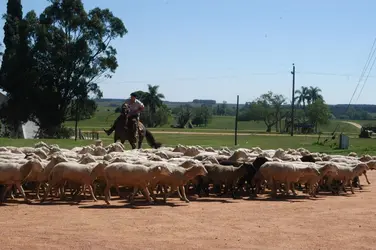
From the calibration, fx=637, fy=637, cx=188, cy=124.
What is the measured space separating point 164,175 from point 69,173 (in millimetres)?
2227

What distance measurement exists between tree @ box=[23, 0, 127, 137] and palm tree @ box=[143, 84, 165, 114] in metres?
51.0

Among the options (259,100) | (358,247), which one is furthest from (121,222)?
(259,100)

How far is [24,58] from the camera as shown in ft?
172

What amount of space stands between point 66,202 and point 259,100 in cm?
10341

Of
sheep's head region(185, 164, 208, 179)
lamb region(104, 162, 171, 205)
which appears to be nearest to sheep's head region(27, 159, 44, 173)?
lamb region(104, 162, 171, 205)

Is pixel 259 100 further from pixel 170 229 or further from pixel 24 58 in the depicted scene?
pixel 170 229

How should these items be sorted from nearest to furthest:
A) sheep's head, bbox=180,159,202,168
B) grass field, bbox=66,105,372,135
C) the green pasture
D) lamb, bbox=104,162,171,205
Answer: lamb, bbox=104,162,171,205 → sheep's head, bbox=180,159,202,168 → the green pasture → grass field, bbox=66,105,372,135

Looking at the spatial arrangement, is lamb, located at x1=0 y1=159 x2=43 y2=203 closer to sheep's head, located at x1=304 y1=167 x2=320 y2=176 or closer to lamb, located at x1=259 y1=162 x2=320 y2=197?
lamb, located at x1=259 y1=162 x2=320 y2=197

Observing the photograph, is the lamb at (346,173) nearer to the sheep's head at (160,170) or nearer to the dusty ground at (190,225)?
the dusty ground at (190,225)

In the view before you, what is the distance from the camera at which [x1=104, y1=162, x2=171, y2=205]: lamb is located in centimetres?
1468

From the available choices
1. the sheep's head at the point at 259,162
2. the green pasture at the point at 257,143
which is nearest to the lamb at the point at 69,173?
the sheep's head at the point at 259,162

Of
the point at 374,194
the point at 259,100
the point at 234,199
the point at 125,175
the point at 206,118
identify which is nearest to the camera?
the point at 125,175

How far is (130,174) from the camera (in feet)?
48.1

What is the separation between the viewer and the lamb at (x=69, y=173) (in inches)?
585
